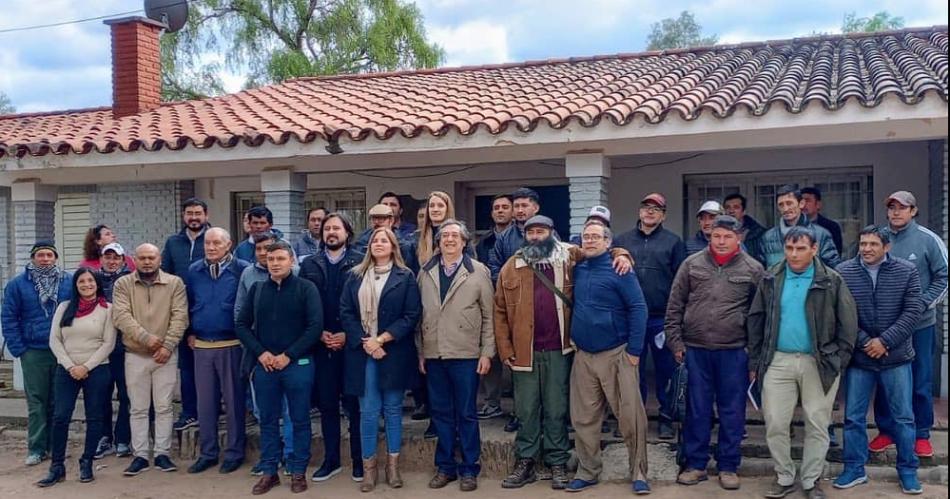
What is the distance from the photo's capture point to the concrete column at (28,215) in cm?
795

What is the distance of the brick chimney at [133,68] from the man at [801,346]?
8118mm

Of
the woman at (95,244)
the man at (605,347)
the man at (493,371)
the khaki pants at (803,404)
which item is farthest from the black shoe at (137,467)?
the khaki pants at (803,404)

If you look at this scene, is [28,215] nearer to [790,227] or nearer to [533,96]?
[533,96]

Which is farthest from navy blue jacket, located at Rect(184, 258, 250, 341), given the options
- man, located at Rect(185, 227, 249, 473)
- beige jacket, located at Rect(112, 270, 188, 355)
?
beige jacket, located at Rect(112, 270, 188, 355)

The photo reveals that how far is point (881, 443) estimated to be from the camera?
5.35 meters

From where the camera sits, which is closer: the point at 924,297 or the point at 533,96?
the point at 924,297

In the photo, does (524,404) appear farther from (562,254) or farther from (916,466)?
(916,466)

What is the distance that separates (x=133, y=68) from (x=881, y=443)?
9068 millimetres

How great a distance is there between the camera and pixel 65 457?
6.30m

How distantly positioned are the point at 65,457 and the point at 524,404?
11.7 ft

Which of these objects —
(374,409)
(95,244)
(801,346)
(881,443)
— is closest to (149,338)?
(95,244)

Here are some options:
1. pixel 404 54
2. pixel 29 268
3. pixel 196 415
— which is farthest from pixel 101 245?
pixel 404 54

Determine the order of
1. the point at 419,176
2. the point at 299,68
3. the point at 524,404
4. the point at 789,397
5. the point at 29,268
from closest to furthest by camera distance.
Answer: the point at 789,397 → the point at 524,404 → the point at 29,268 → the point at 419,176 → the point at 299,68

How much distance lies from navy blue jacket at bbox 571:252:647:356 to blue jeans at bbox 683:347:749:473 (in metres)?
0.40
